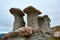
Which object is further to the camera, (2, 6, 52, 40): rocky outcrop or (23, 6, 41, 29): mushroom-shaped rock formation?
(23, 6, 41, 29): mushroom-shaped rock formation

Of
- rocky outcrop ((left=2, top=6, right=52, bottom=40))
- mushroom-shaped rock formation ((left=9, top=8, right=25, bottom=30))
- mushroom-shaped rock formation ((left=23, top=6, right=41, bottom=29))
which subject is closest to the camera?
rocky outcrop ((left=2, top=6, right=52, bottom=40))

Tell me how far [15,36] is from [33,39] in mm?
536

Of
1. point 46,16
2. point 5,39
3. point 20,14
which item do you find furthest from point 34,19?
point 5,39

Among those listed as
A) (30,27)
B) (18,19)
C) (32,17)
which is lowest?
(30,27)

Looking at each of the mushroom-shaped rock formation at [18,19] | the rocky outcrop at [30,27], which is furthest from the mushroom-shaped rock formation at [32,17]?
the mushroom-shaped rock formation at [18,19]

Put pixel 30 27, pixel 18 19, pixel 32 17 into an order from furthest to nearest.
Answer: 1. pixel 18 19
2. pixel 32 17
3. pixel 30 27

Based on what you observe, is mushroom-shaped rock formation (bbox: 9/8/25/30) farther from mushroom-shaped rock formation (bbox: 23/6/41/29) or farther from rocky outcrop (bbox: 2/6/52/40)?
mushroom-shaped rock formation (bbox: 23/6/41/29)

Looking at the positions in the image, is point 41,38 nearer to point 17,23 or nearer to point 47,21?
point 17,23

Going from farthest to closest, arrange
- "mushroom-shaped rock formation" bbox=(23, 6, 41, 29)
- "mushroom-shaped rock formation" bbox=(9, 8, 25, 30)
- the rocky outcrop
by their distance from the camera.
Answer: "mushroom-shaped rock formation" bbox=(9, 8, 25, 30) → "mushroom-shaped rock formation" bbox=(23, 6, 41, 29) → the rocky outcrop

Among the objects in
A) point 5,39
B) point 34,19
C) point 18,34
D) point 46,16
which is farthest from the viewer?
point 46,16

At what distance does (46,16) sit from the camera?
2222cm

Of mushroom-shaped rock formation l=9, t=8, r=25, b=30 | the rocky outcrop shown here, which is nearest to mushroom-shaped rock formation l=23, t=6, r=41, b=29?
the rocky outcrop

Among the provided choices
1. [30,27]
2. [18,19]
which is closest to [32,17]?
[18,19]

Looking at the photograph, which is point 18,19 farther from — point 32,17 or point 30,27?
point 30,27
